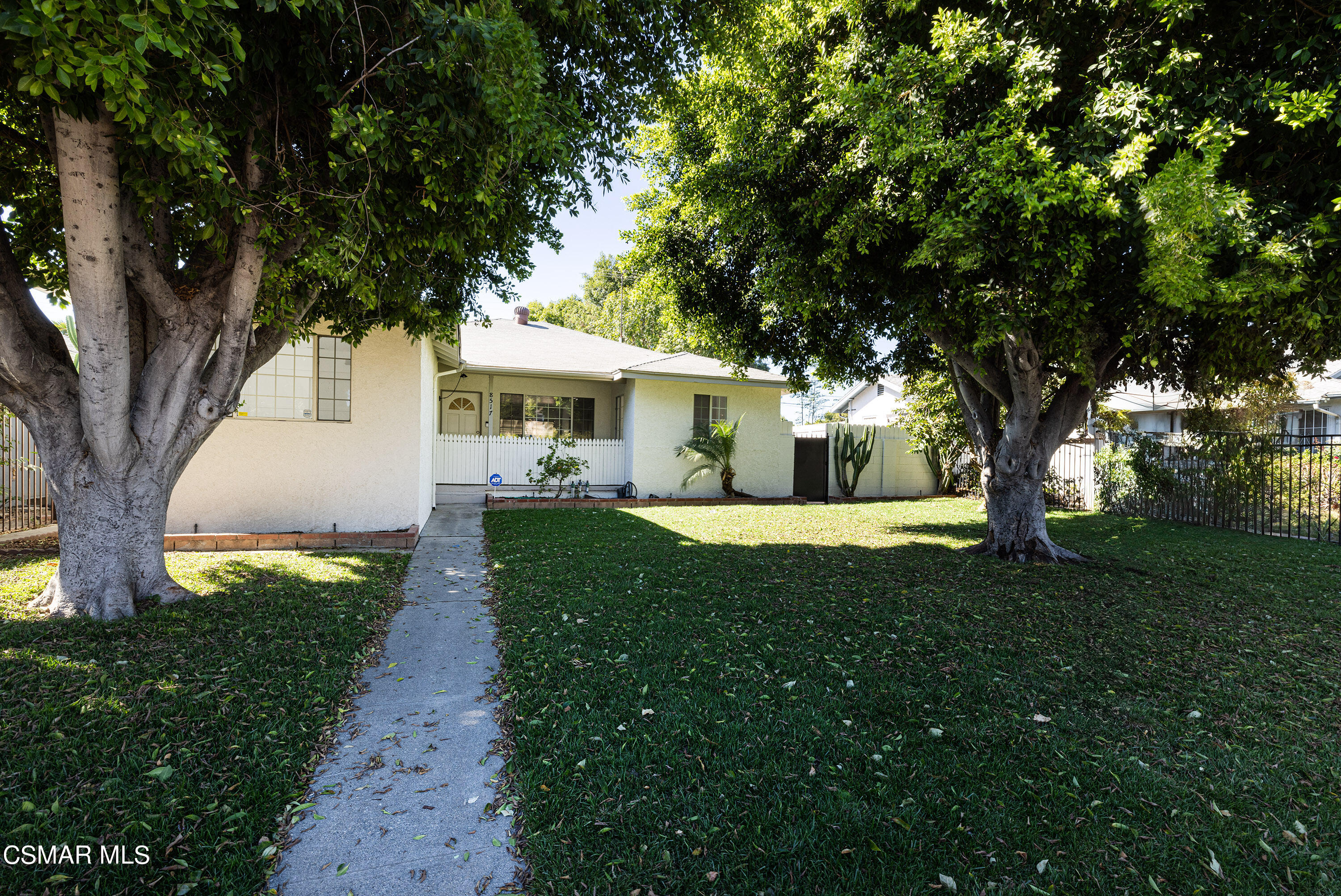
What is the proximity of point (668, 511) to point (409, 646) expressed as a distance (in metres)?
8.83

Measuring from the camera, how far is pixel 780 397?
17.0m

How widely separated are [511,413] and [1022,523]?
1272cm

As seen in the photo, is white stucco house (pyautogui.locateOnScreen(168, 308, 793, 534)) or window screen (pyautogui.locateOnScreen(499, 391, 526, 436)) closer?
white stucco house (pyautogui.locateOnScreen(168, 308, 793, 534))

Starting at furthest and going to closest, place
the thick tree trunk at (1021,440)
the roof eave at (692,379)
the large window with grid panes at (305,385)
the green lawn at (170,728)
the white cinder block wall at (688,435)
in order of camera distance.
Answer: the white cinder block wall at (688,435), the roof eave at (692,379), the large window with grid panes at (305,385), the thick tree trunk at (1021,440), the green lawn at (170,728)

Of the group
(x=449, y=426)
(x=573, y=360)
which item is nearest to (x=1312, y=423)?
(x=573, y=360)

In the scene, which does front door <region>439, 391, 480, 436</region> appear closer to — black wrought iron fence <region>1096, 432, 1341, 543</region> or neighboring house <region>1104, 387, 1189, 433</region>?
black wrought iron fence <region>1096, 432, 1341, 543</region>

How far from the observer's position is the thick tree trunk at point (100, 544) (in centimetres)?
452

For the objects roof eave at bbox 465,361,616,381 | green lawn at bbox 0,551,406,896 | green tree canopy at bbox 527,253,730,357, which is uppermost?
green tree canopy at bbox 527,253,730,357

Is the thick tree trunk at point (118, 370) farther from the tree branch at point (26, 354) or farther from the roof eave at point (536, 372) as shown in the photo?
the roof eave at point (536, 372)

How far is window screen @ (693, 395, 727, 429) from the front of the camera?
15.9 meters

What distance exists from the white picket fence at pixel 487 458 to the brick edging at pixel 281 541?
5793 millimetres

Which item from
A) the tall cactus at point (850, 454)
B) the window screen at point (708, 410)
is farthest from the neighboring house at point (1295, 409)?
the window screen at point (708, 410)

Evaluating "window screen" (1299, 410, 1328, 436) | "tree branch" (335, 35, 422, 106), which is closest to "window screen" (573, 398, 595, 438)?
"tree branch" (335, 35, 422, 106)

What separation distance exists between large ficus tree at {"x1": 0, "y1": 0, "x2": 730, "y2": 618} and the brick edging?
2828 millimetres
